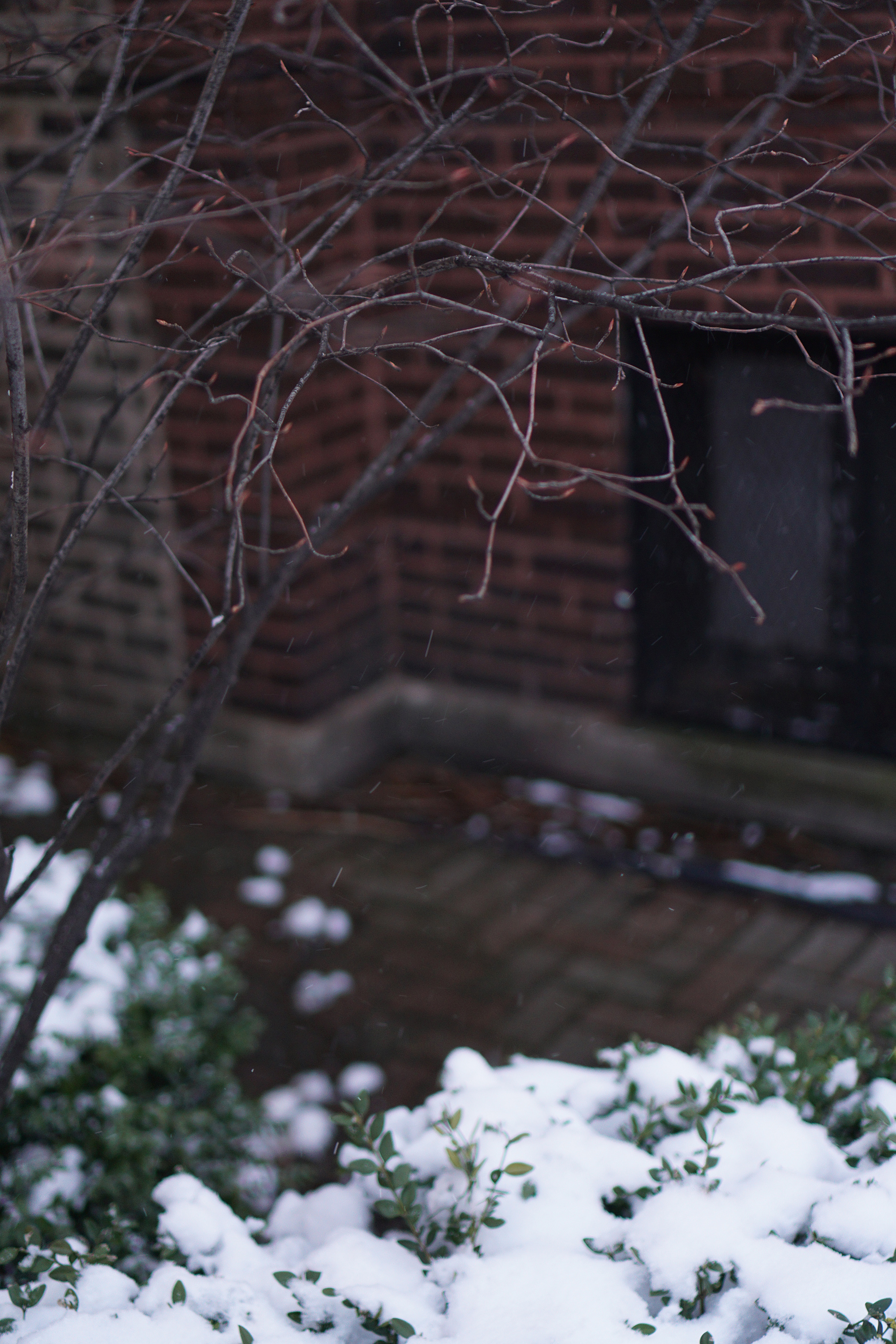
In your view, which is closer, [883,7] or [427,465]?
[883,7]

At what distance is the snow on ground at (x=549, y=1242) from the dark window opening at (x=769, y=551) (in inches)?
114

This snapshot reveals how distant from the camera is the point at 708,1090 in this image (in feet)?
7.27

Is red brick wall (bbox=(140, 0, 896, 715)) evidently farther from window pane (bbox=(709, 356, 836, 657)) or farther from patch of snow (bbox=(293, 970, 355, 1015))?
patch of snow (bbox=(293, 970, 355, 1015))

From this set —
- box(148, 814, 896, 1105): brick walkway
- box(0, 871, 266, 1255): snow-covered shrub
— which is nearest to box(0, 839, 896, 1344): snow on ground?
box(0, 871, 266, 1255): snow-covered shrub

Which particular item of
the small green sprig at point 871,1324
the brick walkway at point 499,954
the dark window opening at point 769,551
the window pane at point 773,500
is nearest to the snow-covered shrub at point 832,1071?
the small green sprig at point 871,1324

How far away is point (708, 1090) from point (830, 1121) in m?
0.22

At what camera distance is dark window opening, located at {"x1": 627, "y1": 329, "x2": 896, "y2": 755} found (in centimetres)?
478

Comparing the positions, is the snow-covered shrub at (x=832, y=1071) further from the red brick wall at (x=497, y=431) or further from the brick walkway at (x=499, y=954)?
the red brick wall at (x=497, y=431)

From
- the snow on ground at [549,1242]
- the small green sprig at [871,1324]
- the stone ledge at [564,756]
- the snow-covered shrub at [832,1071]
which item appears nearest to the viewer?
the small green sprig at [871,1324]

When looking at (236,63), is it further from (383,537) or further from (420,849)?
(420,849)

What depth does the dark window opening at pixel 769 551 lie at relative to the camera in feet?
15.7

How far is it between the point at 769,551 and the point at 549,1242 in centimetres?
353

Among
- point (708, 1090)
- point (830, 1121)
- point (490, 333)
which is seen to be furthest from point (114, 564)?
point (830, 1121)

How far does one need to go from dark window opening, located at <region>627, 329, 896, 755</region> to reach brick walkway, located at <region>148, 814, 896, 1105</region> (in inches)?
33.7
